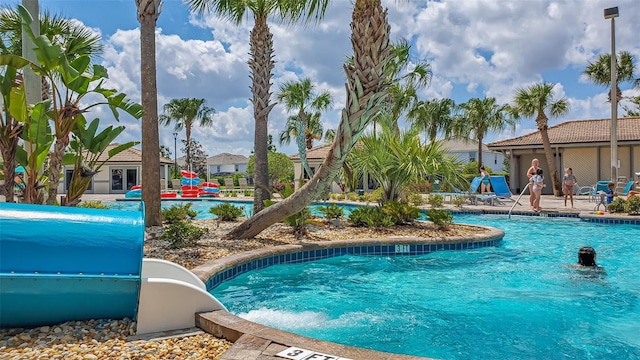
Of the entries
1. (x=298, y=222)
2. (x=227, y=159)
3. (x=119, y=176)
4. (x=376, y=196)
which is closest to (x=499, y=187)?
(x=376, y=196)

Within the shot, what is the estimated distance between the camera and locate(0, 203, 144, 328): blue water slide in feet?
11.0

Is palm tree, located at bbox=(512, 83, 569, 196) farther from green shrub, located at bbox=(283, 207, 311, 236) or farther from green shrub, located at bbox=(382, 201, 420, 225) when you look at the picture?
green shrub, located at bbox=(283, 207, 311, 236)

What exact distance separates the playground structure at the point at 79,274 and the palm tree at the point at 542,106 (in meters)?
24.5

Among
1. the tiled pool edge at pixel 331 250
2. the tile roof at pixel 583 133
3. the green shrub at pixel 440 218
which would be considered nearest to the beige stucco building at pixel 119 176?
the tile roof at pixel 583 133

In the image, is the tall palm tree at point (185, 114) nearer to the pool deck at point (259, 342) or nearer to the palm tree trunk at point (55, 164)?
the palm tree trunk at point (55, 164)

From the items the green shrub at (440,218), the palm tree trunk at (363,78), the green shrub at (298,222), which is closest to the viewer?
the palm tree trunk at (363,78)

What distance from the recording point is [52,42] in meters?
10.2

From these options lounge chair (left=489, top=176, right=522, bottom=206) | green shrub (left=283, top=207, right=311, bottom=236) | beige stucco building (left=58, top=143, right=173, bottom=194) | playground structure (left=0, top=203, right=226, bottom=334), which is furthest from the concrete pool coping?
beige stucco building (left=58, top=143, right=173, bottom=194)

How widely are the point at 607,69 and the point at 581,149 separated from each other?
15.9 feet

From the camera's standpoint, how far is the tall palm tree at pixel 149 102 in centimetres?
1036

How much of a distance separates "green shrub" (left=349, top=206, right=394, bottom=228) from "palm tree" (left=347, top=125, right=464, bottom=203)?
1070mm

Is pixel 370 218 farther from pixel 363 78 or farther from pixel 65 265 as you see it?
pixel 65 265

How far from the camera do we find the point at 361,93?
7.71 metres

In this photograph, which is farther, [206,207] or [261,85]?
[206,207]
